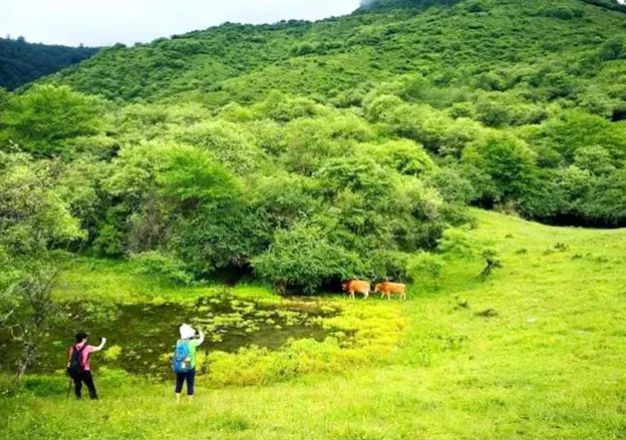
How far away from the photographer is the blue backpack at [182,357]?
72.6ft

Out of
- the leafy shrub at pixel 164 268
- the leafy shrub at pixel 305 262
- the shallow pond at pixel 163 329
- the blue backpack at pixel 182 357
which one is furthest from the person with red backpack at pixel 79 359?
the leafy shrub at pixel 164 268

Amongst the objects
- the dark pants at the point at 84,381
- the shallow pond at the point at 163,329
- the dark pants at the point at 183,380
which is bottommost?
the shallow pond at the point at 163,329

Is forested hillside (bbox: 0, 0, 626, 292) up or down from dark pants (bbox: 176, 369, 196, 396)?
up

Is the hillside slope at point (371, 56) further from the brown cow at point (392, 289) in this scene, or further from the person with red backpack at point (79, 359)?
the person with red backpack at point (79, 359)

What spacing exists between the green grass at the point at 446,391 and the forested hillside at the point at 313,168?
286 inches

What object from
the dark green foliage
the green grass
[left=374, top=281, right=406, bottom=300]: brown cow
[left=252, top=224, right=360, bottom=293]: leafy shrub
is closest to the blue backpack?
the green grass

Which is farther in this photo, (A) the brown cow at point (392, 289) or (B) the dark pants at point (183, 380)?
(A) the brown cow at point (392, 289)

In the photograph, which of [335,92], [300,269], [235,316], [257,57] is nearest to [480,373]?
[235,316]

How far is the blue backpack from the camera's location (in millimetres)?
22125

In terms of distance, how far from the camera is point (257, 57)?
174m

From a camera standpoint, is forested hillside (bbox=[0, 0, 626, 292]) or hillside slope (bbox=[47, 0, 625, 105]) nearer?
forested hillside (bbox=[0, 0, 626, 292])

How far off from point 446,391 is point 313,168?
33150mm

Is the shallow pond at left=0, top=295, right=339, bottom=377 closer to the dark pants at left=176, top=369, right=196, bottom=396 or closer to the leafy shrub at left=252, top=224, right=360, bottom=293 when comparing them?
the leafy shrub at left=252, top=224, right=360, bottom=293

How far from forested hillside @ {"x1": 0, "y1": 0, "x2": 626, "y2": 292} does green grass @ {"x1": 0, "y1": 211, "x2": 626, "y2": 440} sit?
7253 millimetres
